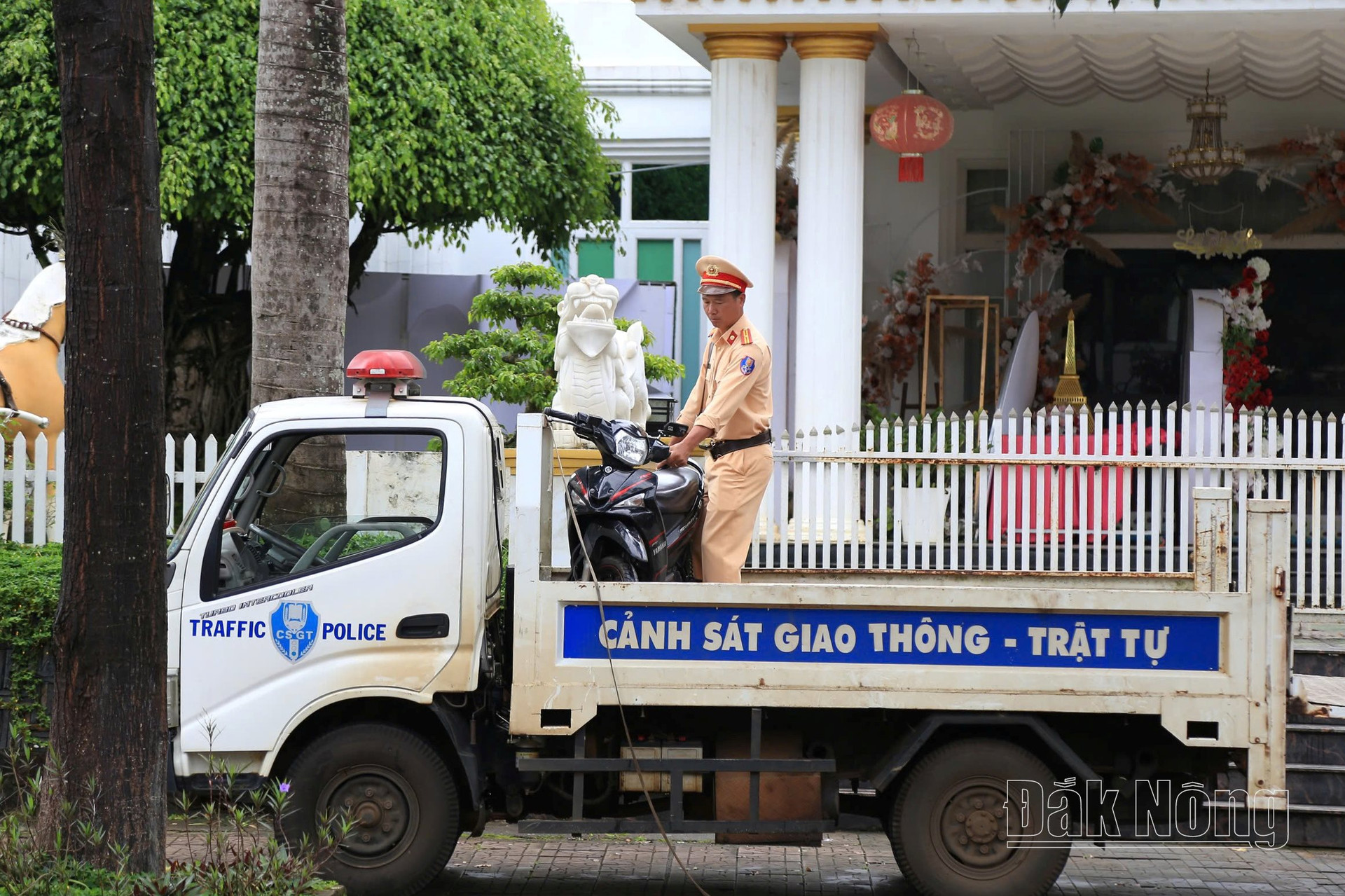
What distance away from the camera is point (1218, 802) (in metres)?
5.87

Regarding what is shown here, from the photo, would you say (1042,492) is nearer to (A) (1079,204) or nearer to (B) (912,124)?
(B) (912,124)

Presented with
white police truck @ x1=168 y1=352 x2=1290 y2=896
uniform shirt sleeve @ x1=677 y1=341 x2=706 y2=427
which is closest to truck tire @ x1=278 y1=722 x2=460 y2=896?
white police truck @ x1=168 y1=352 x2=1290 y2=896

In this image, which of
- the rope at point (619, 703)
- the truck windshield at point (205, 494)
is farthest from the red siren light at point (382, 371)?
the rope at point (619, 703)

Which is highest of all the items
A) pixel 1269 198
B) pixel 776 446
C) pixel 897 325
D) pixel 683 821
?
pixel 1269 198

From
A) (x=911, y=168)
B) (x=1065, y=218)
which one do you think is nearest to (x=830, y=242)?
(x=911, y=168)

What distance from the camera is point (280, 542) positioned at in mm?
6062

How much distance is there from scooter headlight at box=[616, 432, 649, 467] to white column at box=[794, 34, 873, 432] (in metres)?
5.79

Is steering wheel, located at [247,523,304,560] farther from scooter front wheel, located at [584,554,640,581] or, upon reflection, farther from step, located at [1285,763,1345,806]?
step, located at [1285,763,1345,806]

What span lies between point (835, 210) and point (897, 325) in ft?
9.97

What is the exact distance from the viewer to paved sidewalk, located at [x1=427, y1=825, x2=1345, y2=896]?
6664 millimetres

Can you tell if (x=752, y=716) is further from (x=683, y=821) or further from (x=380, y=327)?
(x=380, y=327)

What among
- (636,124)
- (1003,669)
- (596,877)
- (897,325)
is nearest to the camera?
(1003,669)

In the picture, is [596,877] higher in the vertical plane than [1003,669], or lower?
lower

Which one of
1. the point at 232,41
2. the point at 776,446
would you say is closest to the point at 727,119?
the point at 776,446
